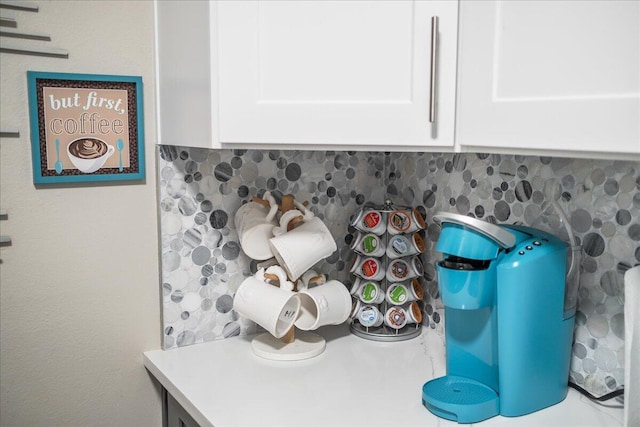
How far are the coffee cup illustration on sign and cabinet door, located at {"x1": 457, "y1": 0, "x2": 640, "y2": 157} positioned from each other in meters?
0.79

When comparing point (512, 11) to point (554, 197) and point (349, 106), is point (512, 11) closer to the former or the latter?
point (349, 106)

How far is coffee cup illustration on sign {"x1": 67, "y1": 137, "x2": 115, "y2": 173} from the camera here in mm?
1425

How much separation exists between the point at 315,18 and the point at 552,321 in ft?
2.44

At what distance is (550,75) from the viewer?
1015 millimetres

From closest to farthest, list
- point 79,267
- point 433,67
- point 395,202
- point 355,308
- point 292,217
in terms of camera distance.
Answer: point 433,67, point 79,267, point 292,217, point 355,308, point 395,202

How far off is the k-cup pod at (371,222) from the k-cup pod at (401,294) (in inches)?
5.7

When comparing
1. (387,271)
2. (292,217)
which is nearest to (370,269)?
(387,271)

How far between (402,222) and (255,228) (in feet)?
1.23

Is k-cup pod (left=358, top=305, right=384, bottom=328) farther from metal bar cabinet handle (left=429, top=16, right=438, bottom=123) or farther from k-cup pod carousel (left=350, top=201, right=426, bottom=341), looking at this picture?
metal bar cabinet handle (left=429, top=16, right=438, bottom=123)

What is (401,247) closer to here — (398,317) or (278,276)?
(398,317)

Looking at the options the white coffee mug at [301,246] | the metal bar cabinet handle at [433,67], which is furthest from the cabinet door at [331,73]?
the white coffee mug at [301,246]

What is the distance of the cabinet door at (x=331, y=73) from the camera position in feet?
3.92

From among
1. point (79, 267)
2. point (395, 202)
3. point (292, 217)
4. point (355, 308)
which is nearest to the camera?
point (79, 267)

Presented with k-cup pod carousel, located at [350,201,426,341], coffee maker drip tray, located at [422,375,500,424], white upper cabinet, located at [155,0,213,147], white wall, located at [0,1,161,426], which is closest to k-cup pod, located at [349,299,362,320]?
k-cup pod carousel, located at [350,201,426,341]
